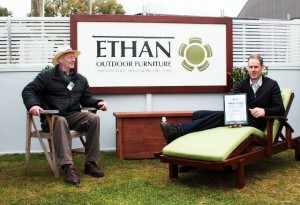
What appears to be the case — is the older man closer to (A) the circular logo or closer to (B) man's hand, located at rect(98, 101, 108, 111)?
(B) man's hand, located at rect(98, 101, 108, 111)

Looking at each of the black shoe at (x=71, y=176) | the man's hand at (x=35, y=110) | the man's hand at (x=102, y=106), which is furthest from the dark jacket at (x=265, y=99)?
the man's hand at (x=35, y=110)

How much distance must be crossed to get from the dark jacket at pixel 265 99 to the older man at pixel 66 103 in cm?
167

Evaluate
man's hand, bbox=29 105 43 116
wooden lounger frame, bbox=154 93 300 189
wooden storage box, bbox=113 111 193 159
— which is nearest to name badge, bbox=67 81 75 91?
man's hand, bbox=29 105 43 116

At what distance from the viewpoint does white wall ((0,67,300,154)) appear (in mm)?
5789

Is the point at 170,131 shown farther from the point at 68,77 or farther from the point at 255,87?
the point at 68,77

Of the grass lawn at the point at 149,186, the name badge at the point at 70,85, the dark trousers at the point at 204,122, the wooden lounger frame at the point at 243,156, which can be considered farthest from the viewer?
the name badge at the point at 70,85

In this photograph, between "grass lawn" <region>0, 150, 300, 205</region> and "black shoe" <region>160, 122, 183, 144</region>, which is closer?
"grass lawn" <region>0, 150, 300, 205</region>

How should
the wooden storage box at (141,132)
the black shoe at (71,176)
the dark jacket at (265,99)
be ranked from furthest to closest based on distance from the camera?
the wooden storage box at (141,132)
the dark jacket at (265,99)
the black shoe at (71,176)

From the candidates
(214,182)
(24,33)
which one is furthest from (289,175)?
(24,33)

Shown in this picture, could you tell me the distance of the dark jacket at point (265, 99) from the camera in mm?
4430

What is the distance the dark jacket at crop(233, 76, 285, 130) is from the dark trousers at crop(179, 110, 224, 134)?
0.34 m

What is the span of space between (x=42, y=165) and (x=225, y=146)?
2385 mm

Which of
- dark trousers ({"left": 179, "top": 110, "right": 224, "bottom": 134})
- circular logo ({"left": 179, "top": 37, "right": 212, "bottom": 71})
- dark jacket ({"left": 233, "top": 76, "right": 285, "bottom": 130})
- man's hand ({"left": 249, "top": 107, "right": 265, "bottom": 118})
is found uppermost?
circular logo ({"left": 179, "top": 37, "right": 212, "bottom": 71})

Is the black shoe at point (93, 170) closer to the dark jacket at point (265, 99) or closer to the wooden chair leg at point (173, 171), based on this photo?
the wooden chair leg at point (173, 171)
